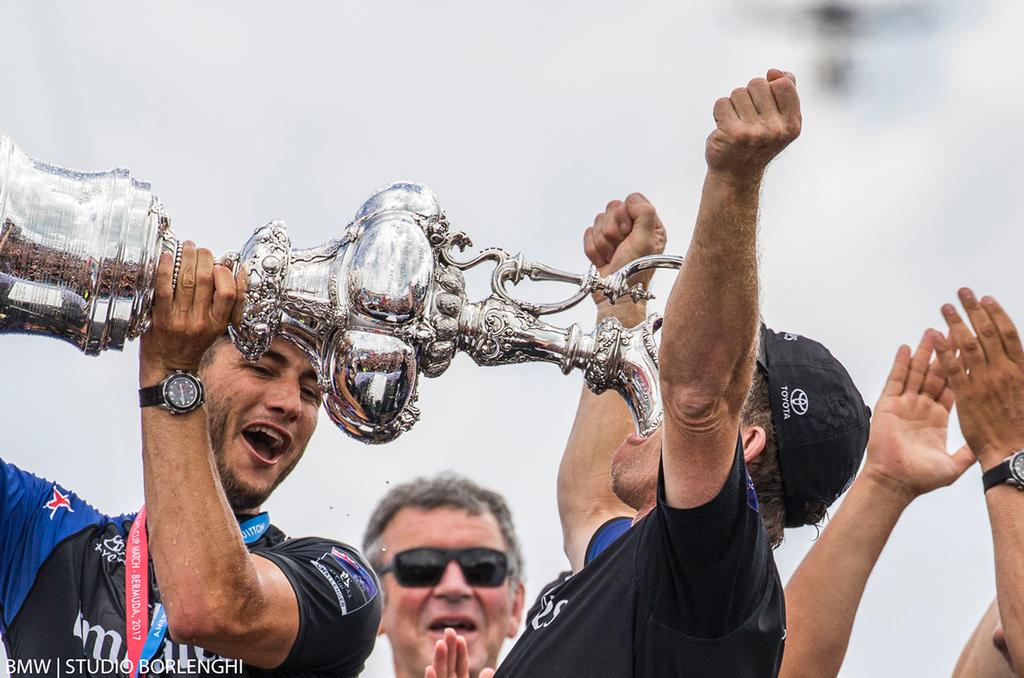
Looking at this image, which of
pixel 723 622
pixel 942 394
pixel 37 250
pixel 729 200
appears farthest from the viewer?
pixel 942 394

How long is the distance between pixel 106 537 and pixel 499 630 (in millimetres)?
1844

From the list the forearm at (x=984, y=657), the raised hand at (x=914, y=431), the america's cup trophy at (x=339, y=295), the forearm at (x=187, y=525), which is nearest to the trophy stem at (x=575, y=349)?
the america's cup trophy at (x=339, y=295)

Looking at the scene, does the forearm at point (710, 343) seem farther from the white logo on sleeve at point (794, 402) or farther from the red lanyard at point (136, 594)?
the red lanyard at point (136, 594)

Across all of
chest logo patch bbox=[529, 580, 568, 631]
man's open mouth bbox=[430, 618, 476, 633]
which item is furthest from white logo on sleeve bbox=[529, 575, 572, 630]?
man's open mouth bbox=[430, 618, 476, 633]

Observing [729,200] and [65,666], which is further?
[65,666]

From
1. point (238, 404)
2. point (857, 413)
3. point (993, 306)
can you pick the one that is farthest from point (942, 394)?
point (238, 404)

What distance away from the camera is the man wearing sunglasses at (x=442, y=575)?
202 inches

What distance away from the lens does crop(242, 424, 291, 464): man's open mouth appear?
153 inches

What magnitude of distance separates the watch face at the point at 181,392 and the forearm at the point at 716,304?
40.4 inches

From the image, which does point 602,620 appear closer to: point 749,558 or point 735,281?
point 749,558

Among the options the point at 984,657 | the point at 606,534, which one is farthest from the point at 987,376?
the point at 606,534

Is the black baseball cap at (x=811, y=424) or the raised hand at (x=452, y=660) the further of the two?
the black baseball cap at (x=811, y=424)

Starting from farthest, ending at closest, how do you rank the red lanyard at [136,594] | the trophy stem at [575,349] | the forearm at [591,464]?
the forearm at [591,464] → the red lanyard at [136,594] → the trophy stem at [575,349]

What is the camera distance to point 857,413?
3434mm
